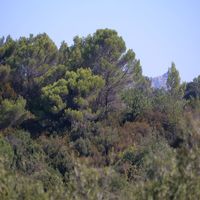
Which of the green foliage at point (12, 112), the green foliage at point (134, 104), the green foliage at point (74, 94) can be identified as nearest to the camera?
the green foliage at point (12, 112)

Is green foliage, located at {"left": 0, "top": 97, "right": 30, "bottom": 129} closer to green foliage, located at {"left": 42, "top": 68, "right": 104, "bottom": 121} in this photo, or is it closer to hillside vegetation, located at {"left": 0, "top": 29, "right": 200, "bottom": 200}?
hillside vegetation, located at {"left": 0, "top": 29, "right": 200, "bottom": 200}

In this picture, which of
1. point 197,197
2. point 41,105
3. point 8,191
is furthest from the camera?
point 41,105

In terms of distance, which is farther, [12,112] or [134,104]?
[134,104]

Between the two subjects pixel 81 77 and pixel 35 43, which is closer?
pixel 81 77

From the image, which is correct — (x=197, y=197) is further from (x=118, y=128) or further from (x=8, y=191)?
(x=118, y=128)

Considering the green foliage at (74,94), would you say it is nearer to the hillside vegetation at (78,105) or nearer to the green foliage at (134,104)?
the hillside vegetation at (78,105)

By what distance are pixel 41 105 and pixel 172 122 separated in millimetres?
7714

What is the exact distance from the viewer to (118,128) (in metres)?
29.4

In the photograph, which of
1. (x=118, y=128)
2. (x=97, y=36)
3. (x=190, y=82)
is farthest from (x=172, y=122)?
(x=190, y=82)

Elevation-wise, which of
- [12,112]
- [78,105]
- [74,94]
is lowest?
[12,112]

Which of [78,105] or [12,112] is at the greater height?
[78,105]

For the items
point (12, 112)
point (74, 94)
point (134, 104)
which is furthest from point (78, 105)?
point (134, 104)

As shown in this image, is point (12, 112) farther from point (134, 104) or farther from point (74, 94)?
point (134, 104)

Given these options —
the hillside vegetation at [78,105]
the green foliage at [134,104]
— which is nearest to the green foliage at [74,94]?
the hillside vegetation at [78,105]
